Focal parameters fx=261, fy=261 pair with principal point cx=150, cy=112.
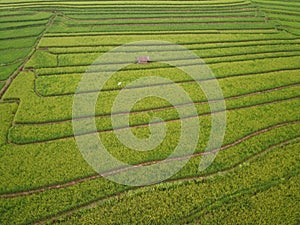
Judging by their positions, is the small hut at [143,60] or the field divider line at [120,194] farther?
the small hut at [143,60]

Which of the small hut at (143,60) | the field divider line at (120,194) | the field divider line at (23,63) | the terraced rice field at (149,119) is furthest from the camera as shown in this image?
the small hut at (143,60)

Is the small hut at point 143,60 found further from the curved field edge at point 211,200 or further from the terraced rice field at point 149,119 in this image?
the curved field edge at point 211,200

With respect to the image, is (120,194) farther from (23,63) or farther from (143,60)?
(23,63)

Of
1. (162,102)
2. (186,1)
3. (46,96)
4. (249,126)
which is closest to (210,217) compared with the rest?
(249,126)

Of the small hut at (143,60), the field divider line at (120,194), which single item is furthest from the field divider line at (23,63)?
the field divider line at (120,194)

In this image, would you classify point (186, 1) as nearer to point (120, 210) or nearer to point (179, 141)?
point (179, 141)

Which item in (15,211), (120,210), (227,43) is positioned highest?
(227,43)

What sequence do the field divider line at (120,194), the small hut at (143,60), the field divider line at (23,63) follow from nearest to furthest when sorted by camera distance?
1. the field divider line at (120,194)
2. the field divider line at (23,63)
3. the small hut at (143,60)

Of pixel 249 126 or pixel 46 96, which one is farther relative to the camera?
pixel 46 96

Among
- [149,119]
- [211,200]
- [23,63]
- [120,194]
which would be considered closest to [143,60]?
[149,119]

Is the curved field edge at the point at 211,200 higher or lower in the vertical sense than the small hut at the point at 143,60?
lower
